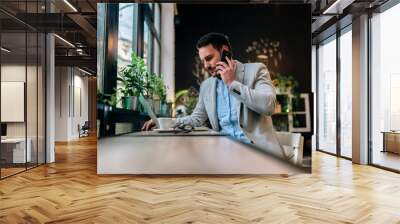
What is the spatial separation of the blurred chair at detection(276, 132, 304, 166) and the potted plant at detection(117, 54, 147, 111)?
2.33m

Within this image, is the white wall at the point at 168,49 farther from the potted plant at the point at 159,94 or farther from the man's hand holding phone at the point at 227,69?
the man's hand holding phone at the point at 227,69

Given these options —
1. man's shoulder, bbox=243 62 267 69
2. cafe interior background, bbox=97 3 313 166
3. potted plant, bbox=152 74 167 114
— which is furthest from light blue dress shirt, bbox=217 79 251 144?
potted plant, bbox=152 74 167 114

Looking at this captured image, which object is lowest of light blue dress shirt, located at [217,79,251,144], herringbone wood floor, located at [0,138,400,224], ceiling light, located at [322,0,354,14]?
herringbone wood floor, located at [0,138,400,224]

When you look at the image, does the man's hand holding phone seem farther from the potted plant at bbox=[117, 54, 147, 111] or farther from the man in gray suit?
the potted plant at bbox=[117, 54, 147, 111]

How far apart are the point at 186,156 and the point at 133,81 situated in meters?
1.44

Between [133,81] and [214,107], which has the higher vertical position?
[133,81]

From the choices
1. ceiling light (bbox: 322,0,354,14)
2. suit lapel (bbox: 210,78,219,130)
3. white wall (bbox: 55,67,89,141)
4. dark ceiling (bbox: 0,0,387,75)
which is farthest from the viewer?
white wall (bbox: 55,67,89,141)

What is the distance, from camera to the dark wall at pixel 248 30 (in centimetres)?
593

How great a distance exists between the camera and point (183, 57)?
19.5 ft

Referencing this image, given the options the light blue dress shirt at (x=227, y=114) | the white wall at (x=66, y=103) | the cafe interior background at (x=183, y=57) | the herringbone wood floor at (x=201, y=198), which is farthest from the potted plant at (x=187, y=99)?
the white wall at (x=66, y=103)

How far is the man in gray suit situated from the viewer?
228 inches

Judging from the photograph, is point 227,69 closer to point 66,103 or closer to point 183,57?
point 183,57

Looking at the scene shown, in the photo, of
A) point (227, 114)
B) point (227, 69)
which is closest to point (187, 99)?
point (227, 114)

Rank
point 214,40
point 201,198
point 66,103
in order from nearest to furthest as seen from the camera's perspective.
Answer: point 201,198
point 214,40
point 66,103
